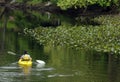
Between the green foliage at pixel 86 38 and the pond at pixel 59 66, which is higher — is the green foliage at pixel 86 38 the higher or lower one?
the higher one

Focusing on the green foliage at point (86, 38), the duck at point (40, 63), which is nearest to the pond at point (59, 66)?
the duck at point (40, 63)

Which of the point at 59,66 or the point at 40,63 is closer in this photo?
the point at 59,66

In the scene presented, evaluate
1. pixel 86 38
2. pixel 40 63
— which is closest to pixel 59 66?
pixel 40 63

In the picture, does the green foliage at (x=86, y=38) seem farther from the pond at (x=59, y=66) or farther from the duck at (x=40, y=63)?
the duck at (x=40, y=63)

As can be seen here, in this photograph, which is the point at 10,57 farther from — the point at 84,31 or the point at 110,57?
the point at 84,31

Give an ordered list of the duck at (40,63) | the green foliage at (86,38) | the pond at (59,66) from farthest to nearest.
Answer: the green foliage at (86,38) < the duck at (40,63) < the pond at (59,66)

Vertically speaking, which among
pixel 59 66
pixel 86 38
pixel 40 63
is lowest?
pixel 59 66

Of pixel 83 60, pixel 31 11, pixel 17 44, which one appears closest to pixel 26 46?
pixel 17 44

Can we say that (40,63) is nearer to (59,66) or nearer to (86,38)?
(59,66)

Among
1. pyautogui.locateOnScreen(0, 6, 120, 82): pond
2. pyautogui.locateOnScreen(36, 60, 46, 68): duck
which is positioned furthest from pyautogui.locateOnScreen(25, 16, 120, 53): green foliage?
pyautogui.locateOnScreen(36, 60, 46, 68): duck

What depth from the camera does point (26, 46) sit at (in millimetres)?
43312

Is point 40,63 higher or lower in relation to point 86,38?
lower

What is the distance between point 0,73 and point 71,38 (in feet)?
51.9

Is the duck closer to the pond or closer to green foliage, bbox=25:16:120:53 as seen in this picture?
the pond
